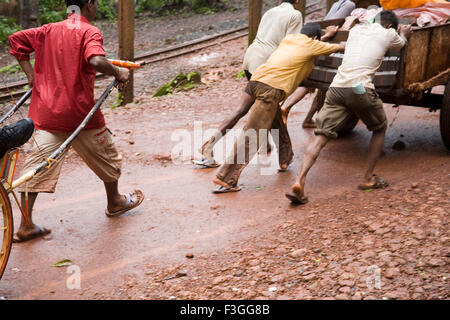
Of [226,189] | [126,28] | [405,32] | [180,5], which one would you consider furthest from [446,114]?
[180,5]

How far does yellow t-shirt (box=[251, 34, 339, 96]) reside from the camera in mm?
6371

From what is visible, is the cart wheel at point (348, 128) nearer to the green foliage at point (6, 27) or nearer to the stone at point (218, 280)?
the stone at point (218, 280)

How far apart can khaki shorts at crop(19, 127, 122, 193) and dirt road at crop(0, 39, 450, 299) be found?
56 centimetres

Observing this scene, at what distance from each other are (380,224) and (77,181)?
3849 millimetres

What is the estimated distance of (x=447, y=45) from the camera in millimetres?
7078

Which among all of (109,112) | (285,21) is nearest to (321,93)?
(285,21)

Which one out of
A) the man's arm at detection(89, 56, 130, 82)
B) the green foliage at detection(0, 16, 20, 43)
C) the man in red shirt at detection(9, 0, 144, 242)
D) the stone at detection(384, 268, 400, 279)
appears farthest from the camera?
the green foliage at detection(0, 16, 20, 43)

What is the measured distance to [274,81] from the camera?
643cm

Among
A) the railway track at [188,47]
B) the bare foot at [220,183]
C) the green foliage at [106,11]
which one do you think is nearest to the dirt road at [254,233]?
the bare foot at [220,183]

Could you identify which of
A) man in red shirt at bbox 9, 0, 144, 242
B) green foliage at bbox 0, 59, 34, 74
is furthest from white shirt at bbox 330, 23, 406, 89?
green foliage at bbox 0, 59, 34, 74

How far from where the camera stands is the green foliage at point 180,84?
12.1m

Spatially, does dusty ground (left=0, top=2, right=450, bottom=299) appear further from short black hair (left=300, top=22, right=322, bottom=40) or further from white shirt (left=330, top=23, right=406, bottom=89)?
short black hair (left=300, top=22, right=322, bottom=40)

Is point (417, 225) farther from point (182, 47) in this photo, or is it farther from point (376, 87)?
point (182, 47)

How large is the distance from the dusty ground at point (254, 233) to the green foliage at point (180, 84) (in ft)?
11.7
